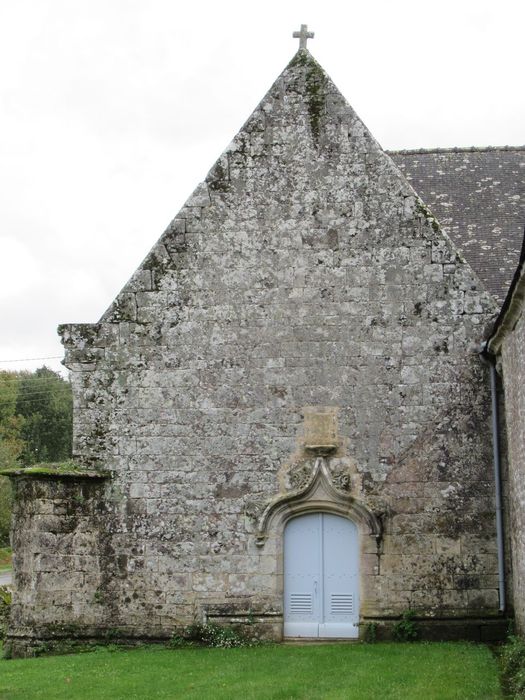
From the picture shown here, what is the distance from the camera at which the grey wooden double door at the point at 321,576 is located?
12.0 meters

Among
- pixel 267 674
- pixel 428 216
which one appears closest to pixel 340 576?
pixel 267 674

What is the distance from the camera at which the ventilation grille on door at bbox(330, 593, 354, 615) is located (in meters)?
12.0

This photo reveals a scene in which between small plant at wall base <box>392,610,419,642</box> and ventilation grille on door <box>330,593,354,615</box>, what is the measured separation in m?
0.66

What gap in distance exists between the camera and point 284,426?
12234mm

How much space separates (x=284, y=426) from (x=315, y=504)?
A: 1135mm

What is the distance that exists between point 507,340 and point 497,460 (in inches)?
71.1

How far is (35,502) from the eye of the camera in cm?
1217

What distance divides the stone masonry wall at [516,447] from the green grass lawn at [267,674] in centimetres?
95

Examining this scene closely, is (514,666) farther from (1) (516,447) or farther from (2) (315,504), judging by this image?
(2) (315,504)

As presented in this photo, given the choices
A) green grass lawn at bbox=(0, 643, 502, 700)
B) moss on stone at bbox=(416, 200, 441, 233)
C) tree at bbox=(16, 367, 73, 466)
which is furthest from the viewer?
tree at bbox=(16, 367, 73, 466)

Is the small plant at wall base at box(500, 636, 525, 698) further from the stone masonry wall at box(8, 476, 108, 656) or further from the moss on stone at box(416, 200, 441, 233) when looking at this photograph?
the moss on stone at box(416, 200, 441, 233)

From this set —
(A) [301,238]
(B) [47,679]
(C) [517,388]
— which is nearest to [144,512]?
(B) [47,679]

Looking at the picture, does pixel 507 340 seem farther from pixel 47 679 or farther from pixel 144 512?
pixel 47 679

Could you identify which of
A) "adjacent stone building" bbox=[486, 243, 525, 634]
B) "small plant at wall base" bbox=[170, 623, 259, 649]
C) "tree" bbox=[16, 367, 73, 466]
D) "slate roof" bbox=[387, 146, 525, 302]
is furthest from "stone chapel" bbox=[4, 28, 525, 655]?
"tree" bbox=[16, 367, 73, 466]
